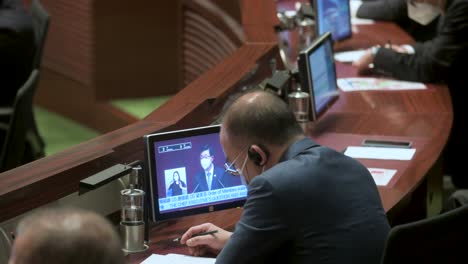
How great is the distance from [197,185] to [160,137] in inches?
8.7

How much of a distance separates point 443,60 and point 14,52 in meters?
2.16

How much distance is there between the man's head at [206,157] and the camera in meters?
3.16

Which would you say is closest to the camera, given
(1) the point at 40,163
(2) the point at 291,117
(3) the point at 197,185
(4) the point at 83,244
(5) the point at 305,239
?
(4) the point at 83,244

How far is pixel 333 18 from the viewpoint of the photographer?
17.6ft

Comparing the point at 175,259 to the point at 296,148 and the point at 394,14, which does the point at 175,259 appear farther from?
the point at 394,14

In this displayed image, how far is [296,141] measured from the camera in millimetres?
2689

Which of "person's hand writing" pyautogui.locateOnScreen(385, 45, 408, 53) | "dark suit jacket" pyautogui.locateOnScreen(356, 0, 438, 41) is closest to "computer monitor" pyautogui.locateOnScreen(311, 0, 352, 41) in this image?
"person's hand writing" pyautogui.locateOnScreen(385, 45, 408, 53)

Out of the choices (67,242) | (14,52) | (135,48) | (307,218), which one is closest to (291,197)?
(307,218)

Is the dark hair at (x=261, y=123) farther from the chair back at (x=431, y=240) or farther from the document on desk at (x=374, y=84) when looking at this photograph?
the document on desk at (x=374, y=84)

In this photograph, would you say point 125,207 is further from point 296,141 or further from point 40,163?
point 296,141

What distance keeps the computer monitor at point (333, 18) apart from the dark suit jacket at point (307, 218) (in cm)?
253

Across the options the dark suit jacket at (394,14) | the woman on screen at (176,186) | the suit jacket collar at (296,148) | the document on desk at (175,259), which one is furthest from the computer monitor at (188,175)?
the dark suit jacket at (394,14)

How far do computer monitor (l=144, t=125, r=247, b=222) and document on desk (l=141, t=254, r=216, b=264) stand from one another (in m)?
0.20

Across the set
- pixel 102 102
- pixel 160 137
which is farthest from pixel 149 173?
pixel 102 102
